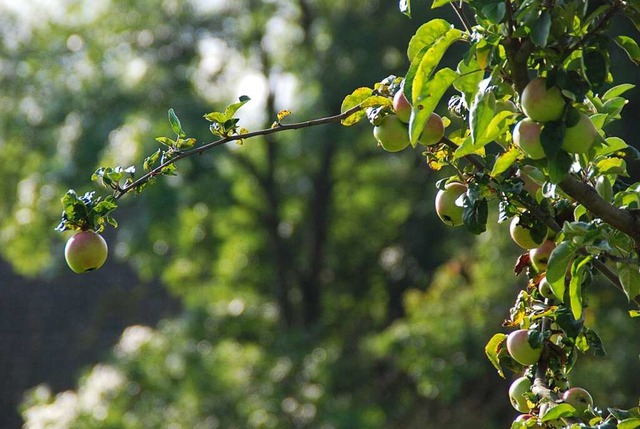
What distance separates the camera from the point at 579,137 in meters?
0.70

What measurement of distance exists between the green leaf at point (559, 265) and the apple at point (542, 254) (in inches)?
5.4

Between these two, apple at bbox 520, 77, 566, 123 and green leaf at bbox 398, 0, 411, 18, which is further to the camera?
green leaf at bbox 398, 0, 411, 18

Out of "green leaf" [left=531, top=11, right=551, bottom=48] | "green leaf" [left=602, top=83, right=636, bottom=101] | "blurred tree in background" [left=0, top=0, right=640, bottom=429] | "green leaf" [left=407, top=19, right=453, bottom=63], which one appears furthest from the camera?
"blurred tree in background" [left=0, top=0, right=640, bottom=429]

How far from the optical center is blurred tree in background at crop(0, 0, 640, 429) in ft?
13.8

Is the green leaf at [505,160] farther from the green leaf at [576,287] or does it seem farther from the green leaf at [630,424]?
the green leaf at [630,424]

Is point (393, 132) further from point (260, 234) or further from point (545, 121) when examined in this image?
point (260, 234)

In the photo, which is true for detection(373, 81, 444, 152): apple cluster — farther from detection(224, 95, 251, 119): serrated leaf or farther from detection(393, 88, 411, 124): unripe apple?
detection(224, 95, 251, 119): serrated leaf

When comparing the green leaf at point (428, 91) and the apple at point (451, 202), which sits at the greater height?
the green leaf at point (428, 91)

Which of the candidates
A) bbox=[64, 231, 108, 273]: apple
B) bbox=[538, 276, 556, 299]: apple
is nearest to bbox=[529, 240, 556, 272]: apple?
bbox=[538, 276, 556, 299]: apple

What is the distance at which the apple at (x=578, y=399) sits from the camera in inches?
32.0

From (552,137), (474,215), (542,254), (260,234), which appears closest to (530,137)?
(552,137)

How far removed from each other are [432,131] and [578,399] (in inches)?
10.2

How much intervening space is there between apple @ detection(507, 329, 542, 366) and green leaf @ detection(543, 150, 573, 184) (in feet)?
0.72

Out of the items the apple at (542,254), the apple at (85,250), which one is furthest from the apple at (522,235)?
the apple at (85,250)
